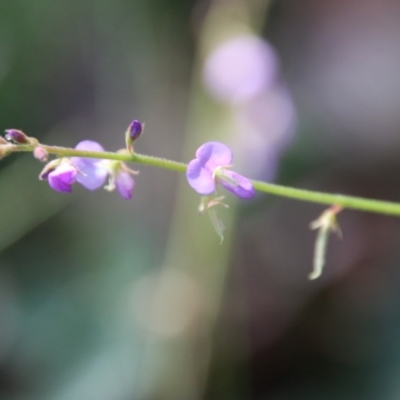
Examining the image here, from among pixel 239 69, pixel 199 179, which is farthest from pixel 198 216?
pixel 199 179

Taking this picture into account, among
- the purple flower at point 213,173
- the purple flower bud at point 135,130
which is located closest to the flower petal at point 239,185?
the purple flower at point 213,173

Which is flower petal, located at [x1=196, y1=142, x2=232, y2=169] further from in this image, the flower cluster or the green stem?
the flower cluster

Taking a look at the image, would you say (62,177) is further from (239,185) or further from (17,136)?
(239,185)

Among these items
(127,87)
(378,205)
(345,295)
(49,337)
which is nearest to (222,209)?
(345,295)

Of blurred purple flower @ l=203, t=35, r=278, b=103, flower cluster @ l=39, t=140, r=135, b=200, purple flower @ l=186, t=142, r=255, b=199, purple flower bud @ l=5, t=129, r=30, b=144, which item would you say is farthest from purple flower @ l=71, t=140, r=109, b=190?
blurred purple flower @ l=203, t=35, r=278, b=103

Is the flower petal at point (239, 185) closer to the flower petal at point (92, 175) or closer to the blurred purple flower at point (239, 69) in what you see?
the flower petal at point (92, 175)

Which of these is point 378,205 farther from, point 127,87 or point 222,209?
point 127,87
